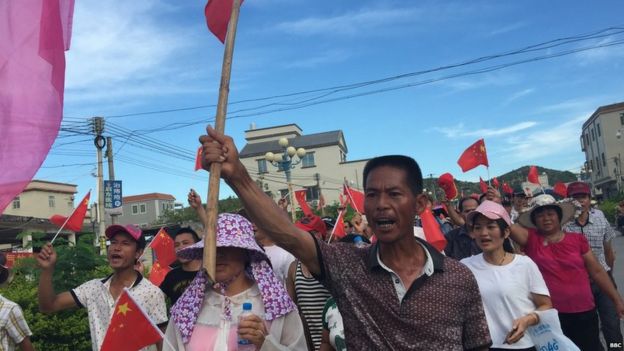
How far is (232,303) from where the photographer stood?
2.78 metres

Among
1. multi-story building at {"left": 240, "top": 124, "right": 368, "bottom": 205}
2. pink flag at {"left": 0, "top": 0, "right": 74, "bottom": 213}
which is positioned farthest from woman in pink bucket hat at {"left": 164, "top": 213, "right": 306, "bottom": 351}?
multi-story building at {"left": 240, "top": 124, "right": 368, "bottom": 205}

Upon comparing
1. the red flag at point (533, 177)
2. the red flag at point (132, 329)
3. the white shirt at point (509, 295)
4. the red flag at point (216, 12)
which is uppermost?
the red flag at point (216, 12)

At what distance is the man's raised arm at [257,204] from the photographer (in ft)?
6.70

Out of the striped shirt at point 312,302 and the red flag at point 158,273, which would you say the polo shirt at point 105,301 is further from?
the red flag at point 158,273

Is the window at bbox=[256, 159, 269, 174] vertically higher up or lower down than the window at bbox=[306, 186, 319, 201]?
higher up

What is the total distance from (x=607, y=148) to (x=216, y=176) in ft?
194

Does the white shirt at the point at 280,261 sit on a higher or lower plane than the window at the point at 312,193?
lower

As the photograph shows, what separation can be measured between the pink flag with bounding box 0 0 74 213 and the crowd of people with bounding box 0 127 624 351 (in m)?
0.71

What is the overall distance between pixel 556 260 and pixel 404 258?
2.98 m

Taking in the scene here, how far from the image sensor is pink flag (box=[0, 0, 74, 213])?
211 cm

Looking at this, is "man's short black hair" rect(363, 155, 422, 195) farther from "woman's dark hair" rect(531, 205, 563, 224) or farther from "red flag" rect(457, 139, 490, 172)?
"red flag" rect(457, 139, 490, 172)

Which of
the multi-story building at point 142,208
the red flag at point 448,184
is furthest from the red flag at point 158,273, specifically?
the multi-story building at point 142,208

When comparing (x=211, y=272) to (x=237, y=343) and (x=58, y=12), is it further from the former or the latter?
(x=58, y=12)

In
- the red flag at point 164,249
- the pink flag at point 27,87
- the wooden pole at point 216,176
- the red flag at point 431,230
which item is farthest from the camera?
the red flag at point 164,249
